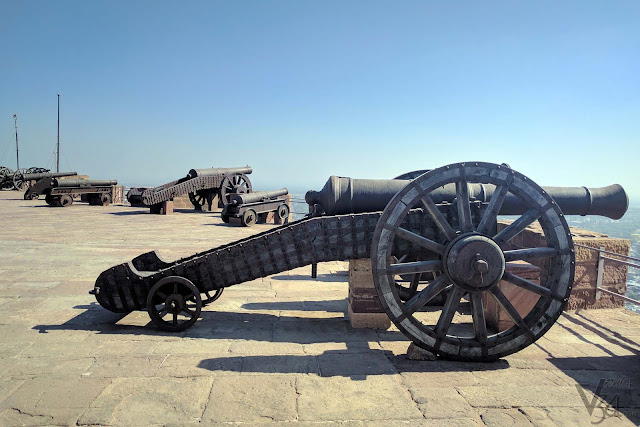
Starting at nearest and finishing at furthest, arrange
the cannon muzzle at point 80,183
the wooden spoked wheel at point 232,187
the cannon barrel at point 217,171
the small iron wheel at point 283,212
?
1. the small iron wheel at point 283,212
2. the cannon barrel at point 217,171
3. the wooden spoked wheel at point 232,187
4. the cannon muzzle at point 80,183

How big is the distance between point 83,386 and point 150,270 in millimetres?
2027

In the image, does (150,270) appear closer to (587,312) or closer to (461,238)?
(461,238)

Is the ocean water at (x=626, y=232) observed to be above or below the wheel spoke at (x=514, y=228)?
below

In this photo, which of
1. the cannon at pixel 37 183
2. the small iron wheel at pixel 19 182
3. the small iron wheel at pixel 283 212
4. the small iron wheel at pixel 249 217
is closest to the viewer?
the small iron wheel at pixel 249 217

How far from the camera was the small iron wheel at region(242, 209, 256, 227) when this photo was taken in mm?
14504

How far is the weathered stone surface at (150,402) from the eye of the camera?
304 cm

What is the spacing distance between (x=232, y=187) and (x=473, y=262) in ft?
53.4

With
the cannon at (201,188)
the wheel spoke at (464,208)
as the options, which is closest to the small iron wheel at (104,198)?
the cannon at (201,188)

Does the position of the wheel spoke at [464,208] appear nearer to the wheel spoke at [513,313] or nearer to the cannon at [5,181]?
the wheel spoke at [513,313]

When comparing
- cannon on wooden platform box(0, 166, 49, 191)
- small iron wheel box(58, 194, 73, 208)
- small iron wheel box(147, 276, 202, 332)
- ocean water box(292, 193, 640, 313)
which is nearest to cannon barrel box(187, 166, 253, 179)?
ocean water box(292, 193, 640, 313)

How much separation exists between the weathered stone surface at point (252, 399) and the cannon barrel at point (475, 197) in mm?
2138

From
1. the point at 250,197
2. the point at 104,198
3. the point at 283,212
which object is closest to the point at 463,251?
the point at 250,197

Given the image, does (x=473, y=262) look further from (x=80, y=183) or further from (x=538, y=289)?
(x=80, y=183)

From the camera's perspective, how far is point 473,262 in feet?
12.9
